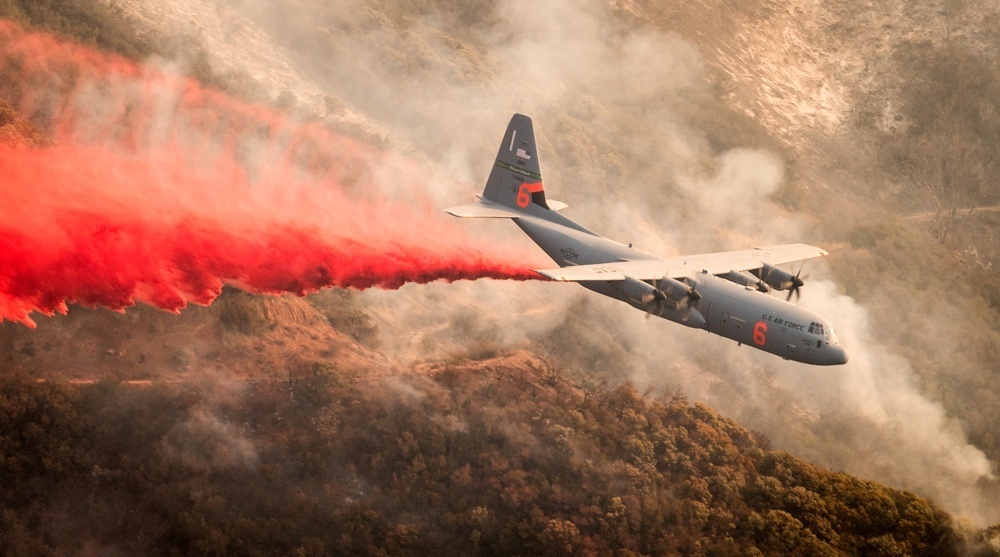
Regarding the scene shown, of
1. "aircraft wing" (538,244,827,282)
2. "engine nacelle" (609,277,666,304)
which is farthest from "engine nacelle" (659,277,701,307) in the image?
"engine nacelle" (609,277,666,304)

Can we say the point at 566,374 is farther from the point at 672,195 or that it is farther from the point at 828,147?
the point at 828,147

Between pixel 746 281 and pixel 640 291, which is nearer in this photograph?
pixel 640 291

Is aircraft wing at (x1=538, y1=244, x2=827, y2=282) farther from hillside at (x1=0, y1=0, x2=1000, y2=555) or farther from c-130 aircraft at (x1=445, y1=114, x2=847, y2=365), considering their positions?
hillside at (x1=0, y1=0, x2=1000, y2=555)

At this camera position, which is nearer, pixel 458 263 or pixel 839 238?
pixel 458 263

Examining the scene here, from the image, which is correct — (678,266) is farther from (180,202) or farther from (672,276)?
(180,202)

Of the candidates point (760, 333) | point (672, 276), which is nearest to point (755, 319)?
point (760, 333)

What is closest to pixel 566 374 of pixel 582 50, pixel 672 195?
pixel 672 195

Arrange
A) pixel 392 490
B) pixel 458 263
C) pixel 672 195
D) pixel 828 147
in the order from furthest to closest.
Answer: pixel 828 147, pixel 672 195, pixel 458 263, pixel 392 490
